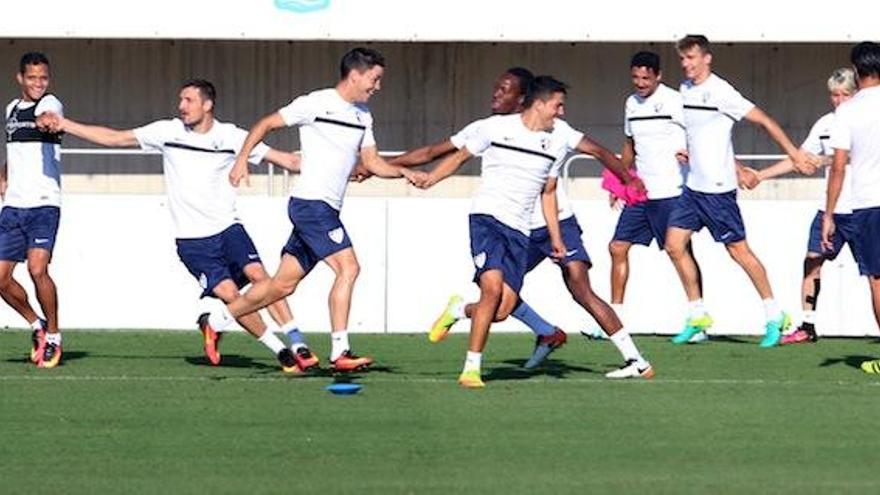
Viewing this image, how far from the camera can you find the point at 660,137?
19609 millimetres

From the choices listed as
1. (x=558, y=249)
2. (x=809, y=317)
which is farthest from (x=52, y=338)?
(x=809, y=317)

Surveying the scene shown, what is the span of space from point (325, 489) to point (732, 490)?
6.07 feet

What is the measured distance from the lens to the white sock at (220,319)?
630 inches

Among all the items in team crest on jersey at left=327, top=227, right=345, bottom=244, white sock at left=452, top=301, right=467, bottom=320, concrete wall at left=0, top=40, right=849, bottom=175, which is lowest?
white sock at left=452, top=301, right=467, bottom=320

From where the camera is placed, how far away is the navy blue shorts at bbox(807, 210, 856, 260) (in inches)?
746

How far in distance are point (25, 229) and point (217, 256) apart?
1.41 meters

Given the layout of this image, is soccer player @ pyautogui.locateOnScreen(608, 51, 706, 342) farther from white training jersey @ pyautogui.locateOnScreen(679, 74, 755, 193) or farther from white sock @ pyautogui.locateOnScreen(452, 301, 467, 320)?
white sock @ pyautogui.locateOnScreen(452, 301, 467, 320)

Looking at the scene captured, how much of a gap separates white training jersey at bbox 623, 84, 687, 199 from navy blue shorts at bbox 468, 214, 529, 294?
464cm

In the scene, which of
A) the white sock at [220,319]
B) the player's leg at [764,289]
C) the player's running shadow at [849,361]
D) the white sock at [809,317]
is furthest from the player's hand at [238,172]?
the white sock at [809,317]

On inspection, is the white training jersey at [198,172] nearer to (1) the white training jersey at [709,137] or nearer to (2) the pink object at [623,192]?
(2) the pink object at [623,192]

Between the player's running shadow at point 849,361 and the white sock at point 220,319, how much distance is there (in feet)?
14.3

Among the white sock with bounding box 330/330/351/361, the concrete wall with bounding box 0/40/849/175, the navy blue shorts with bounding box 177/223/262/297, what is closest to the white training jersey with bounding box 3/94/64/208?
the navy blue shorts with bounding box 177/223/262/297

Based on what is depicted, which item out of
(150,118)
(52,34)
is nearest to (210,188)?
(52,34)

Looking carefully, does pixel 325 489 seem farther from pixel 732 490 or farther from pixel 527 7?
pixel 527 7
